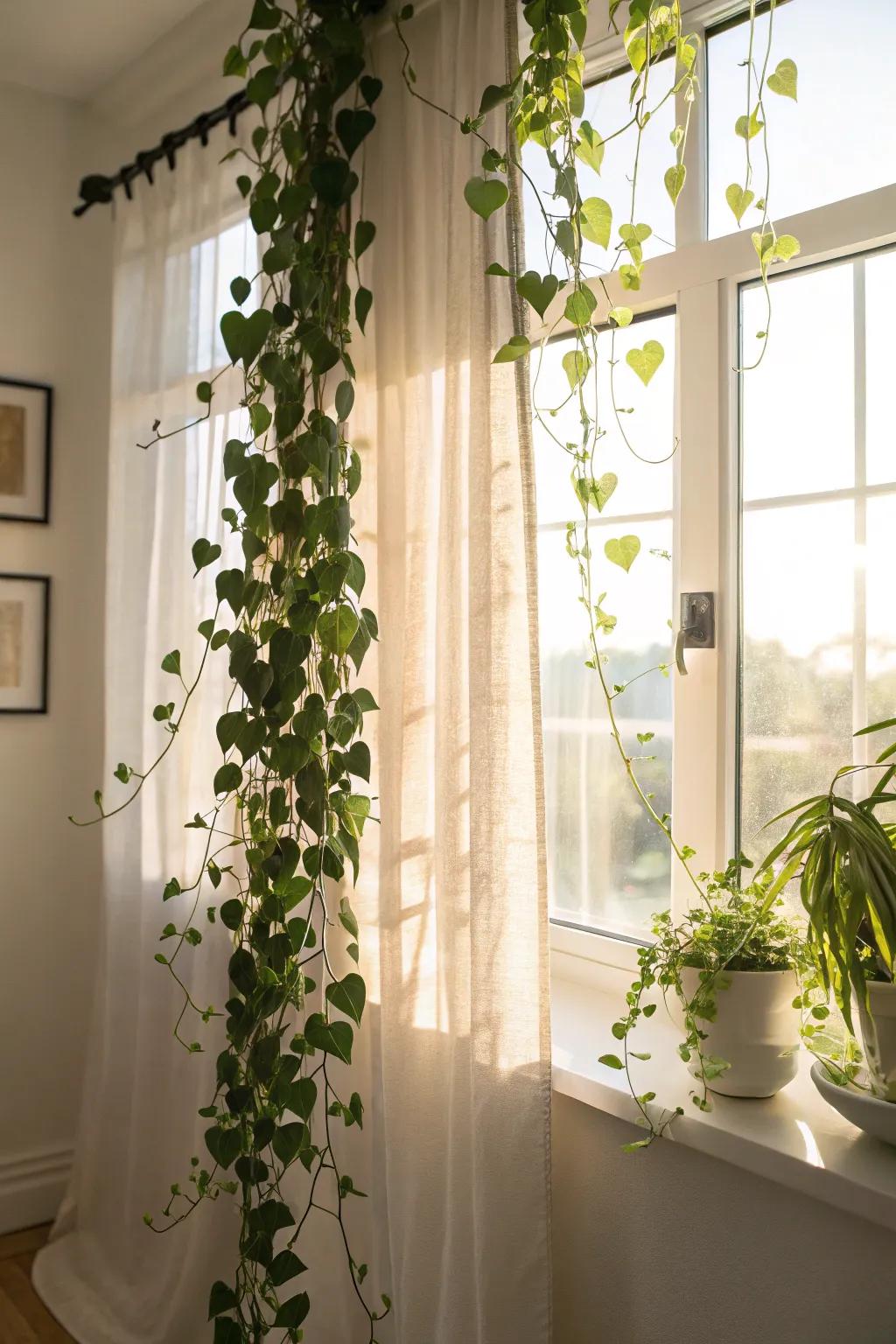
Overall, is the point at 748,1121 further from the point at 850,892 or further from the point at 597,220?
the point at 597,220

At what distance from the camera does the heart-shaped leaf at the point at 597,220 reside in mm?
1413

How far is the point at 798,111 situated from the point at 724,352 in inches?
13.4

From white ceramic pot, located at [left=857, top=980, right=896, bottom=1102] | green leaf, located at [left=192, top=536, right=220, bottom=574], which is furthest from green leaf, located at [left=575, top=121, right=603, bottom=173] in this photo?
white ceramic pot, located at [left=857, top=980, right=896, bottom=1102]

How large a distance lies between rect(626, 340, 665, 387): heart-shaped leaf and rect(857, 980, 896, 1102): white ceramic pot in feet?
2.60

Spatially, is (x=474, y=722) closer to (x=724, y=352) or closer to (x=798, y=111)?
(x=724, y=352)

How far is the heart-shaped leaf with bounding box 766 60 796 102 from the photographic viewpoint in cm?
126

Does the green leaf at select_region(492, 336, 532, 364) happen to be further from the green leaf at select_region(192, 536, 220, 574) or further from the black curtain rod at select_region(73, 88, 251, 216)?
the black curtain rod at select_region(73, 88, 251, 216)

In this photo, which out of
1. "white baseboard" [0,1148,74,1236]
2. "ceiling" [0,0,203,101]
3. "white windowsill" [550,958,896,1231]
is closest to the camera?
"white windowsill" [550,958,896,1231]

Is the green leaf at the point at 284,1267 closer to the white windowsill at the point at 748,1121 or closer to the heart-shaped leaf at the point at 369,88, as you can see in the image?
the white windowsill at the point at 748,1121

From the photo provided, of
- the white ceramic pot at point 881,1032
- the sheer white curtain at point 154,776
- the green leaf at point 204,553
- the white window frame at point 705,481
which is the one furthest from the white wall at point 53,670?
the white ceramic pot at point 881,1032

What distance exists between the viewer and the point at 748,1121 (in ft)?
4.42

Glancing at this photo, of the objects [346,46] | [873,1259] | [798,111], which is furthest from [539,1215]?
[346,46]

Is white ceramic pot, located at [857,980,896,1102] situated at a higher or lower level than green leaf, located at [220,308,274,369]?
lower

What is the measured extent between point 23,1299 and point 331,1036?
1.51m
